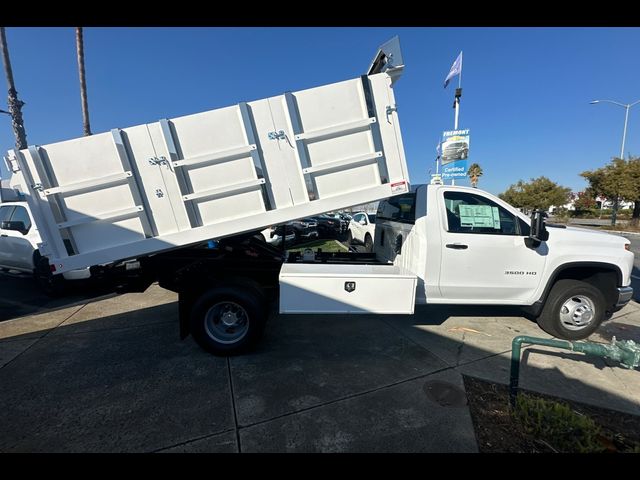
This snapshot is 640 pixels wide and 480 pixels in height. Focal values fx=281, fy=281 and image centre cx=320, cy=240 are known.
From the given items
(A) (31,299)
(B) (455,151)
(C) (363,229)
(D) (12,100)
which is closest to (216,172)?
(A) (31,299)

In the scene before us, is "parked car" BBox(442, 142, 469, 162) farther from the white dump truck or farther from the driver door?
the driver door

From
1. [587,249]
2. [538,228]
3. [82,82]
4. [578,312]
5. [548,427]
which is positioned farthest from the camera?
[82,82]

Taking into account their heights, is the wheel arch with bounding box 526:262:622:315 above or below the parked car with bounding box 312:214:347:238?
above

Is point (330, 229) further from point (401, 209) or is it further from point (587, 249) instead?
point (587, 249)

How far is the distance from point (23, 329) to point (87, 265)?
8.39ft

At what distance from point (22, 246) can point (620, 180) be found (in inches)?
1518

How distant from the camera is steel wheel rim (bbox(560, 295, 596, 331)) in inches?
155

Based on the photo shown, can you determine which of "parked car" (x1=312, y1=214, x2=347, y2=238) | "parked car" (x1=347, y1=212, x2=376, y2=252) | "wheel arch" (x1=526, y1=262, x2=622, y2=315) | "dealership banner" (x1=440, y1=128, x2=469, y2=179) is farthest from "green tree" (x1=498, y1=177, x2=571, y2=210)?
"wheel arch" (x1=526, y1=262, x2=622, y2=315)

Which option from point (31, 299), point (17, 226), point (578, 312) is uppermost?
point (17, 226)

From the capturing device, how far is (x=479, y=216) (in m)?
3.79

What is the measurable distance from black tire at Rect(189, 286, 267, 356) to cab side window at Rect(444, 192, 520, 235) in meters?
2.72

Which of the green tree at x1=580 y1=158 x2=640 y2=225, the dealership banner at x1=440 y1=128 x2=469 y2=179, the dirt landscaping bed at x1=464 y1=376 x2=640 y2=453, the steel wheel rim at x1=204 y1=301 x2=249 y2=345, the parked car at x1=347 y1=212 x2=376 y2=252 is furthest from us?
the green tree at x1=580 y1=158 x2=640 y2=225

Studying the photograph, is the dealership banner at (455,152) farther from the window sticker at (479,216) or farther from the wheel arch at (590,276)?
the window sticker at (479,216)
